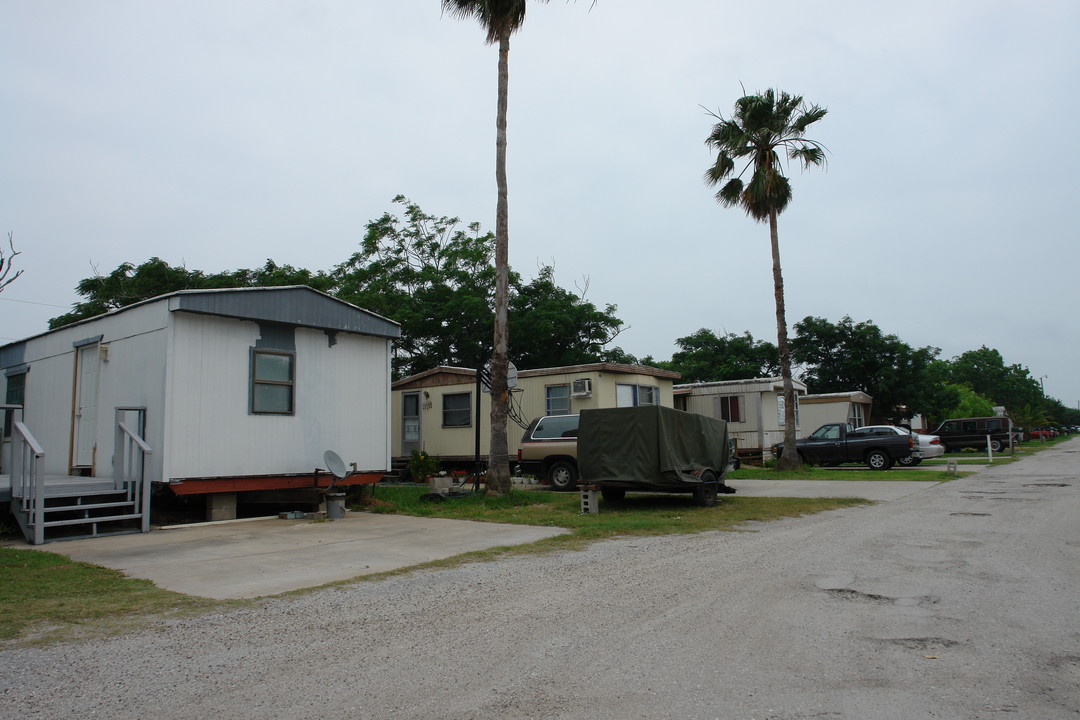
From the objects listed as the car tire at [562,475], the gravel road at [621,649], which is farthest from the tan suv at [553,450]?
the gravel road at [621,649]

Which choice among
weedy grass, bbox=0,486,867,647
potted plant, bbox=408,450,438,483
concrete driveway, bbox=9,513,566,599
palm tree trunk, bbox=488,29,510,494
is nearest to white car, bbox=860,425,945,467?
weedy grass, bbox=0,486,867,647

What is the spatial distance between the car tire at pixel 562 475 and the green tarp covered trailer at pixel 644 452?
11.5 feet

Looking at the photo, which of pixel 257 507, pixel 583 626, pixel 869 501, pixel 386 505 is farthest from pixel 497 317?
pixel 583 626

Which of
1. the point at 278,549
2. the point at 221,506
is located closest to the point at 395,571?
the point at 278,549

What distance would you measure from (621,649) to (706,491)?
9.05 metres

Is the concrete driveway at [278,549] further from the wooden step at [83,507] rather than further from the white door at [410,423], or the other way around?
the white door at [410,423]

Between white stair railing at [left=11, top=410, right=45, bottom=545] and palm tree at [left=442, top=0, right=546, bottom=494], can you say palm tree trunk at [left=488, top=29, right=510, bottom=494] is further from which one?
white stair railing at [left=11, top=410, right=45, bottom=545]

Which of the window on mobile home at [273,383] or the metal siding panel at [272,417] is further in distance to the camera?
the window on mobile home at [273,383]

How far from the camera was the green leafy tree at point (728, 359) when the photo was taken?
42.7 meters

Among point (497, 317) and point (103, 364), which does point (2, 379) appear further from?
point (497, 317)

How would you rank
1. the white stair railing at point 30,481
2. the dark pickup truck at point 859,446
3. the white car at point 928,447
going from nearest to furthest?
the white stair railing at point 30,481, the dark pickup truck at point 859,446, the white car at point 928,447

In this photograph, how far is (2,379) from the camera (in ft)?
53.5

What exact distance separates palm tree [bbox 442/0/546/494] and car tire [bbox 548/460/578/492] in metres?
3.36

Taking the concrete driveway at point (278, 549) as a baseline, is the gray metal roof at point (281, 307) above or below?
above
